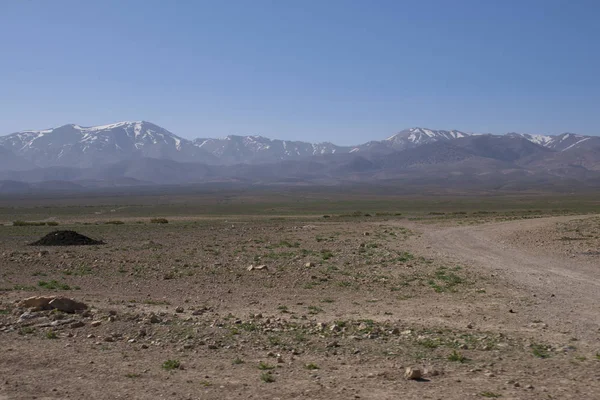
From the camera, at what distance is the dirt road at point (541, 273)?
1303 centimetres

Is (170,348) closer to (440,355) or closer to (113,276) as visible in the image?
(440,355)

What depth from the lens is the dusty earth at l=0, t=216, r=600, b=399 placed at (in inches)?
344

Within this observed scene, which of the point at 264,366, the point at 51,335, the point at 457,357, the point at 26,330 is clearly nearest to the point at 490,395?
the point at 457,357

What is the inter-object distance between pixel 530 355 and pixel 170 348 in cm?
627

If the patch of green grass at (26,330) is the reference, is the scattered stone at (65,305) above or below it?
above

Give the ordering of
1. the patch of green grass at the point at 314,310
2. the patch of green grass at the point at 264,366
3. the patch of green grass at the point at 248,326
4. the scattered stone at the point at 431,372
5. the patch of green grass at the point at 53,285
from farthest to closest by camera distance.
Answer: the patch of green grass at the point at 53,285 < the patch of green grass at the point at 314,310 < the patch of green grass at the point at 248,326 < the patch of green grass at the point at 264,366 < the scattered stone at the point at 431,372

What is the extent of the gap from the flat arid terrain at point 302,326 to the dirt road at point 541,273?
0.08 meters

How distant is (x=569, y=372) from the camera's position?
29.7 ft

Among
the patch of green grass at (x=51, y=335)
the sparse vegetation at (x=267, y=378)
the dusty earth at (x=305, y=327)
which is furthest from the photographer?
the patch of green grass at (x=51, y=335)

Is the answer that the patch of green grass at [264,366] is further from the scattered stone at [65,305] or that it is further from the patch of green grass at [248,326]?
the scattered stone at [65,305]

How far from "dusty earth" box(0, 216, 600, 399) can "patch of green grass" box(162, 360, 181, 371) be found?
0.02 m

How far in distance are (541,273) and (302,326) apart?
1110 centimetres

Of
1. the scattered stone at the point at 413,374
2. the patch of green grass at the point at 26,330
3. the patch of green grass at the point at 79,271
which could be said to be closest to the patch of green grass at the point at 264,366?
the scattered stone at the point at 413,374

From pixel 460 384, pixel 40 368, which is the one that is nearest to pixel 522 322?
pixel 460 384
